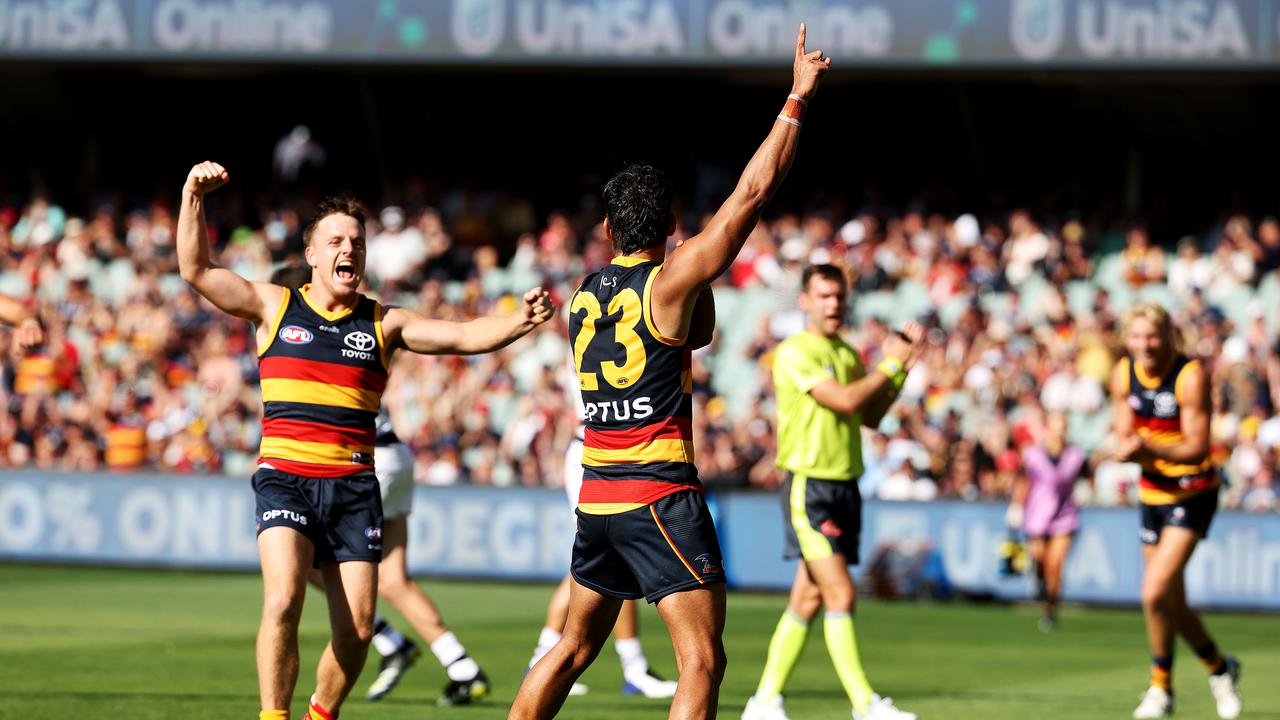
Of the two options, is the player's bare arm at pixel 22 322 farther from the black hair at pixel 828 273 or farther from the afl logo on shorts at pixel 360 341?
the black hair at pixel 828 273

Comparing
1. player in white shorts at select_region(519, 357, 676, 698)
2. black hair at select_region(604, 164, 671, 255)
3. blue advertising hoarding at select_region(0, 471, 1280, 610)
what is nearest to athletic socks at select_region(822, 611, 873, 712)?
player in white shorts at select_region(519, 357, 676, 698)

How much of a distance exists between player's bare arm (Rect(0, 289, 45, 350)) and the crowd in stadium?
1371 centimetres

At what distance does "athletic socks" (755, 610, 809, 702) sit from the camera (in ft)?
33.5

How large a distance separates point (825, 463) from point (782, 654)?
1105 millimetres

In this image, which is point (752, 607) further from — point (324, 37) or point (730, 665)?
point (324, 37)

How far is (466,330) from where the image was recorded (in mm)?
8594

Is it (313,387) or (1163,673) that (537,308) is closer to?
(313,387)

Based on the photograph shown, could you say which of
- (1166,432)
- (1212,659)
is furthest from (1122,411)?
(1212,659)

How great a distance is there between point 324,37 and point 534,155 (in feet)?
21.9

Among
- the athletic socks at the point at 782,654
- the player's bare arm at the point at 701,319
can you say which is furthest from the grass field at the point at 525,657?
the player's bare arm at the point at 701,319

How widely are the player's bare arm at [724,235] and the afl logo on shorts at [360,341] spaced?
79.8 inches

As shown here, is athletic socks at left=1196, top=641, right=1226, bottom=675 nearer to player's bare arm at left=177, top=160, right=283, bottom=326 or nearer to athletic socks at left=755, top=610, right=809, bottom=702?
athletic socks at left=755, top=610, right=809, bottom=702

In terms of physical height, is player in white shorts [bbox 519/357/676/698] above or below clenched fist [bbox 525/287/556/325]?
below

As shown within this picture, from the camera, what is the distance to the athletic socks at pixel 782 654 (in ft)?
33.5
